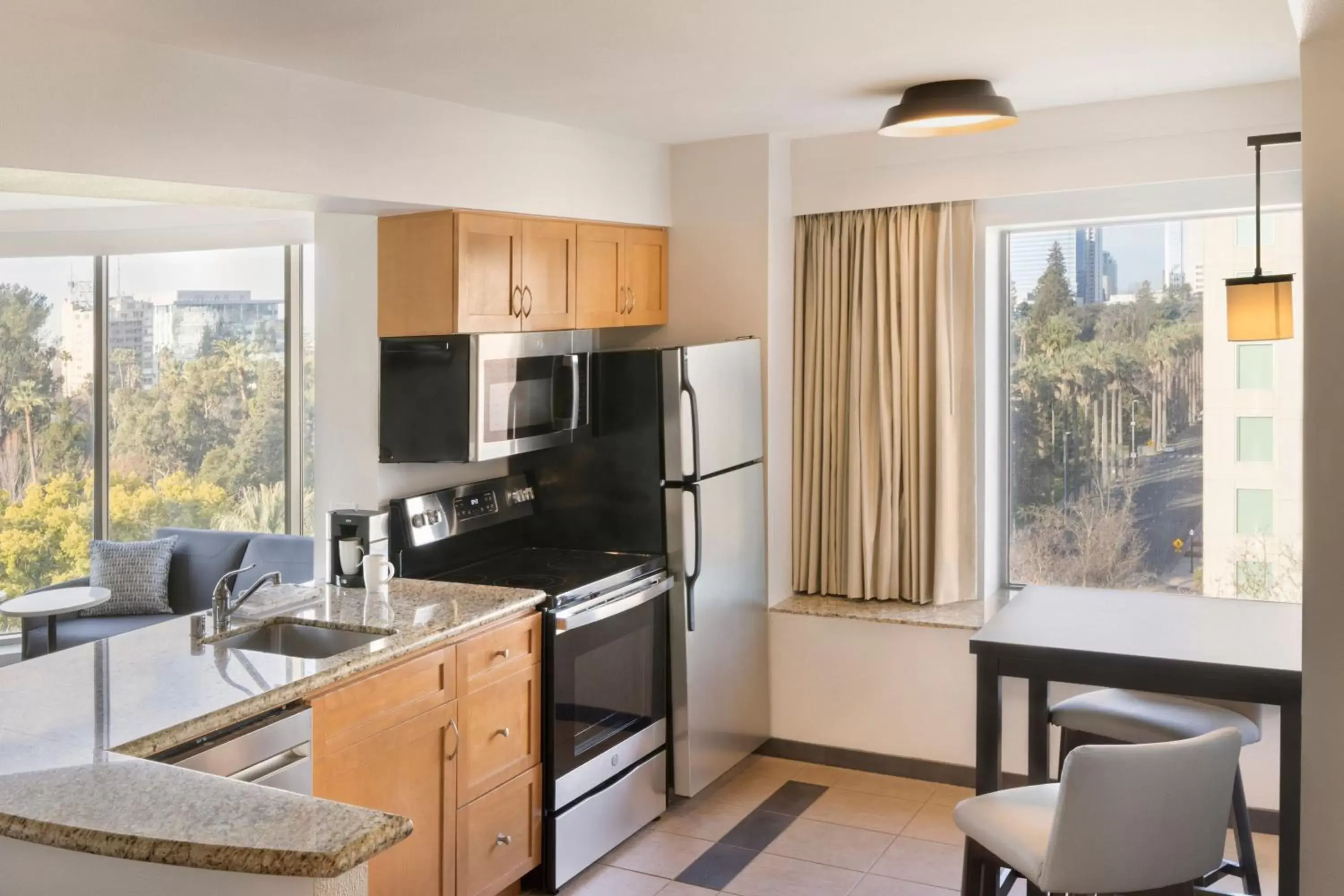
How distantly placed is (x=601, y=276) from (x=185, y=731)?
96.5 inches

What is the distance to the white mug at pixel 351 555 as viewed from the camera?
141 inches

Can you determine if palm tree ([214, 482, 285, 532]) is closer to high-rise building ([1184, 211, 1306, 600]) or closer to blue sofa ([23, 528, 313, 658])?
blue sofa ([23, 528, 313, 658])

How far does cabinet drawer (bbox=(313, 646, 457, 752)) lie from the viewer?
2.73 meters

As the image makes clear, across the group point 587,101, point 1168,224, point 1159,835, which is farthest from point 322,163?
point 1168,224

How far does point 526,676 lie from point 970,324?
2.18 m

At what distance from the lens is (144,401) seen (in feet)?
19.4

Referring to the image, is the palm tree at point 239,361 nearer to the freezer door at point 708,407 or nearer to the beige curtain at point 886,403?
the freezer door at point 708,407

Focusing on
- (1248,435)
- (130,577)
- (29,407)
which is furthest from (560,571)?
(29,407)

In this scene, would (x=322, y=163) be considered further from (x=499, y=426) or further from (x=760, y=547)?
(x=760, y=547)

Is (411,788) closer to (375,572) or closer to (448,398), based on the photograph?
(375,572)

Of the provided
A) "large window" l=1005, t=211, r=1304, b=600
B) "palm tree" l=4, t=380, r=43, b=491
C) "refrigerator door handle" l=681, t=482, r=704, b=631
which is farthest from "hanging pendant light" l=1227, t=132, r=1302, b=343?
"palm tree" l=4, t=380, r=43, b=491

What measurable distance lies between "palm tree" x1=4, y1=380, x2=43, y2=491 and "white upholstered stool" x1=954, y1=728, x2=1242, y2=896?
5.26 meters

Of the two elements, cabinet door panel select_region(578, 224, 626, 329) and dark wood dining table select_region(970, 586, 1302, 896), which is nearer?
dark wood dining table select_region(970, 586, 1302, 896)

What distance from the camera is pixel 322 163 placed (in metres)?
3.22
